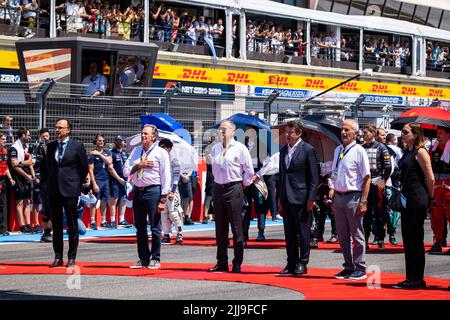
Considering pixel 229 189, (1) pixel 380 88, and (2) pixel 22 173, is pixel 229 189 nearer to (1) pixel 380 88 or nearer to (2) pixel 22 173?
(2) pixel 22 173

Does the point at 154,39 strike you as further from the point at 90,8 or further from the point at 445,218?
the point at 445,218

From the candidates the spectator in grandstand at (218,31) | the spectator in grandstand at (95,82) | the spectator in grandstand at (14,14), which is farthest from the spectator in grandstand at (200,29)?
the spectator in grandstand at (95,82)

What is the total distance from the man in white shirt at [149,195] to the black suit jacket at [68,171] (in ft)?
2.32

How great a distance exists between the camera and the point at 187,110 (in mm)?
23203

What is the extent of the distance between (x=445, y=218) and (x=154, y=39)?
61.7 ft

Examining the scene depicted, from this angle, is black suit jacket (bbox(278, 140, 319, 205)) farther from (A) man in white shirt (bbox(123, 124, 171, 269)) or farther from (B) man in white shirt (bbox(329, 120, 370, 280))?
(A) man in white shirt (bbox(123, 124, 171, 269))

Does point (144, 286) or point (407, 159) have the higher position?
point (407, 159)

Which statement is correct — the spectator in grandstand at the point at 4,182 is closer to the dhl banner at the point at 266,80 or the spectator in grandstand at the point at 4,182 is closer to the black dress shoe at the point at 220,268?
the black dress shoe at the point at 220,268

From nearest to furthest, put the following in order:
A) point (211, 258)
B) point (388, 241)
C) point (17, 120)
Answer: point (211, 258) → point (388, 241) → point (17, 120)

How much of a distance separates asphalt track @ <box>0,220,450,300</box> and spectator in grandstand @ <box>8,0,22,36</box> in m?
10.4

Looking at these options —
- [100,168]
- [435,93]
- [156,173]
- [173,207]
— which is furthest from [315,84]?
[156,173]

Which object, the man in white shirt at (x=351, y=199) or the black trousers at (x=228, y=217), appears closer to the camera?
the man in white shirt at (x=351, y=199)

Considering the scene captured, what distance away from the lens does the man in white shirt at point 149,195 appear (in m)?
13.2
